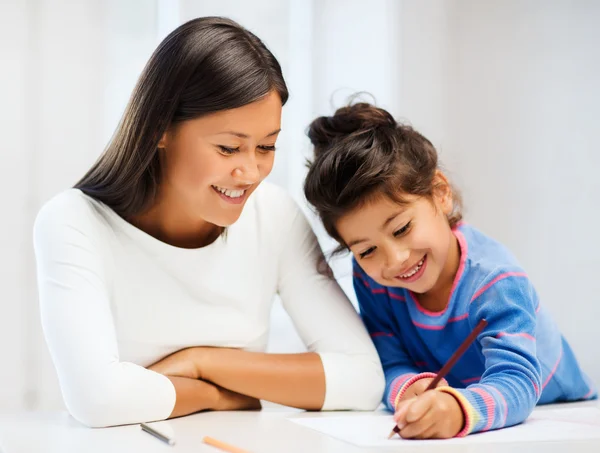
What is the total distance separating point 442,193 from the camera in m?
1.48

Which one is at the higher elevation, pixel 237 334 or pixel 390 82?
pixel 390 82

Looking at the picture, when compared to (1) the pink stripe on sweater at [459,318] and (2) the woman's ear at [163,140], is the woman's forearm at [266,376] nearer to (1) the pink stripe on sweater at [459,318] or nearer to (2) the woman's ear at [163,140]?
(1) the pink stripe on sweater at [459,318]

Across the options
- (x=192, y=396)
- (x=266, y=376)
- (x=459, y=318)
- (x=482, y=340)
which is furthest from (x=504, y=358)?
(x=192, y=396)

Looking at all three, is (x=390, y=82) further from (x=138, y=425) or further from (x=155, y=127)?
(x=138, y=425)

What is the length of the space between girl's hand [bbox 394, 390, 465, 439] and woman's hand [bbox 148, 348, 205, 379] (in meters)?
0.38

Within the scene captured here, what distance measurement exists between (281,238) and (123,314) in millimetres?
325

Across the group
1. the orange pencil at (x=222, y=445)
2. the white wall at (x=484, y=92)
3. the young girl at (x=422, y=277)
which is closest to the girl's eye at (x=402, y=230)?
the young girl at (x=422, y=277)

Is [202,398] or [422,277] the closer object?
[202,398]

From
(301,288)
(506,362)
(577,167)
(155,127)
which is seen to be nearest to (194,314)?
(301,288)

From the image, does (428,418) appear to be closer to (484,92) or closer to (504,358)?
(504,358)

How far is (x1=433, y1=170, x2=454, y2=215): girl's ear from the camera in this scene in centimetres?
146

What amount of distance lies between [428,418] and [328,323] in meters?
0.38

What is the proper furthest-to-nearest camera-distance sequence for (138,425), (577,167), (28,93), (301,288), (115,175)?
(577,167) < (28,93) < (301,288) < (115,175) < (138,425)

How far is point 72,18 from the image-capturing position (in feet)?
6.50
